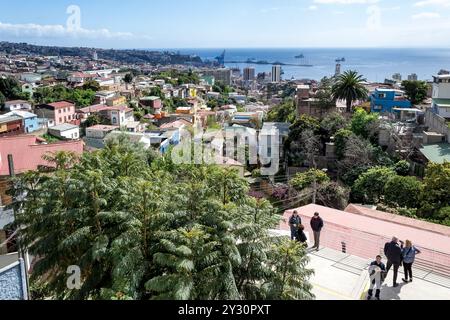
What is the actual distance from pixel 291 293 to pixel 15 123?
42278 mm

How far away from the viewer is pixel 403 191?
17.4 m

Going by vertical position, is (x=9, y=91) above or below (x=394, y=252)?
above

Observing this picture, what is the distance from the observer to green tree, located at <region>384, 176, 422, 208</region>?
1717 cm

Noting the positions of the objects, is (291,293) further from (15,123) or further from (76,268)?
(15,123)

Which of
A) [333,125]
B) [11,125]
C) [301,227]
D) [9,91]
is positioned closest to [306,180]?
[333,125]

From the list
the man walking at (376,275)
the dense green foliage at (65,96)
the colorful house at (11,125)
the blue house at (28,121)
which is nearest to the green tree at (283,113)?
the blue house at (28,121)

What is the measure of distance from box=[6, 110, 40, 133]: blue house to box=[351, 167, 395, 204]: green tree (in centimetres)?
3515

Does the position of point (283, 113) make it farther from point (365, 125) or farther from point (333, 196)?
point (333, 196)

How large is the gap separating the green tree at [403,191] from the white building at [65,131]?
106 ft

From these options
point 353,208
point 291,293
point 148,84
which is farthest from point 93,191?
point 148,84

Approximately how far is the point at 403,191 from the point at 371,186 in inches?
74.7

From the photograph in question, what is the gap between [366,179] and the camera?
63.8ft

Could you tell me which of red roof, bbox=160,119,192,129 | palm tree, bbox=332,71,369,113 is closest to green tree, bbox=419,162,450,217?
palm tree, bbox=332,71,369,113

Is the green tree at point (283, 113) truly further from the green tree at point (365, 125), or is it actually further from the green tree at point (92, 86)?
the green tree at point (92, 86)
